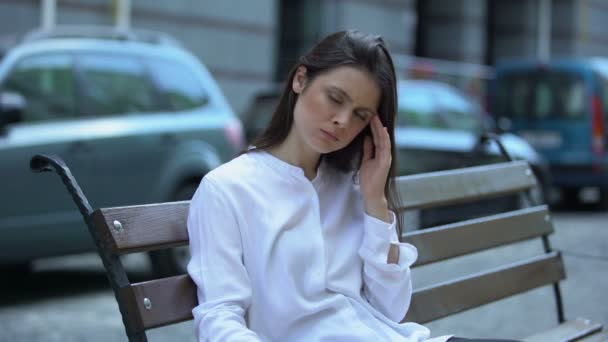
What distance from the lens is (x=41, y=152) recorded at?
6488mm

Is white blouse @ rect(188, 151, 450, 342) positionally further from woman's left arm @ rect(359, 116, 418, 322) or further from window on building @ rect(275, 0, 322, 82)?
window on building @ rect(275, 0, 322, 82)

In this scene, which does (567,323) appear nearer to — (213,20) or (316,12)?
(213,20)

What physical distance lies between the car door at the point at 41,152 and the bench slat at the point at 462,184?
3264 millimetres

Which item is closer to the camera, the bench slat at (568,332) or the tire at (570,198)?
the bench slat at (568,332)

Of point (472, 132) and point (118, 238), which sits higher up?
point (118, 238)

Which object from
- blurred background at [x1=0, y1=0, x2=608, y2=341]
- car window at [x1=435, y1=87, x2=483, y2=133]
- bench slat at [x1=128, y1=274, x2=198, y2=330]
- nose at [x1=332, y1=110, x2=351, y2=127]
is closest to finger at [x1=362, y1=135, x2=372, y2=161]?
nose at [x1=332, y1=110, x2=351, y2=127]

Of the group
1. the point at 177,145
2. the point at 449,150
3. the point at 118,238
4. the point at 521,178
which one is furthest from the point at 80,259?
the point at 118,238

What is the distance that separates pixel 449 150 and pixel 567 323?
6.83 metres

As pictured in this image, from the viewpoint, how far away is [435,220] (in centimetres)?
957

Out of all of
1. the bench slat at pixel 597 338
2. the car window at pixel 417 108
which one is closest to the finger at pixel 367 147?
the bench slat at pixel 597 338

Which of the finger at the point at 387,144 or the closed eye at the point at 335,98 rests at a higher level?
the closed eye at the point at 335,98

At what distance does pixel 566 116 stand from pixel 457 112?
2.76 meters

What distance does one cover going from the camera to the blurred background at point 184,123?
6.39 metres

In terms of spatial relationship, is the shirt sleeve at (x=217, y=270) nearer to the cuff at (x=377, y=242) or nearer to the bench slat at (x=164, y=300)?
the bench slat at (x=164, y=300)
